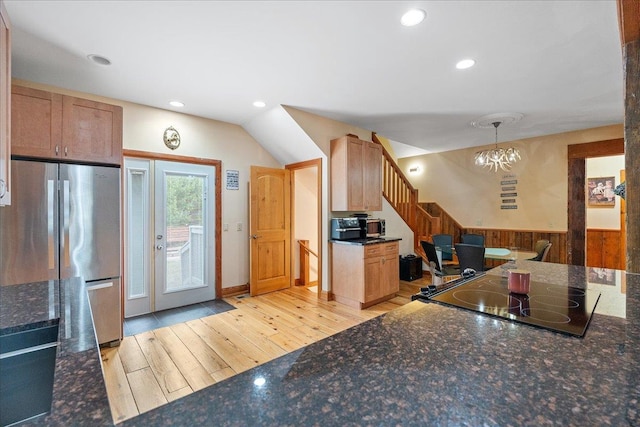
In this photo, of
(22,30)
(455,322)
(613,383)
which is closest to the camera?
(613,383)

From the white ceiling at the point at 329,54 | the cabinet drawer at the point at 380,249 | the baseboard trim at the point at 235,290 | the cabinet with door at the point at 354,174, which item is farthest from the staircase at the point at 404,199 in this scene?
the baseboard trim at the point at 235,290

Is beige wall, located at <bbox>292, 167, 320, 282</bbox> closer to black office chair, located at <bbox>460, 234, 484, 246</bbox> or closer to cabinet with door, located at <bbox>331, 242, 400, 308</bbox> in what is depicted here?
cabinet with door, located at <bbox>331, 242, 400, 308</bbox>

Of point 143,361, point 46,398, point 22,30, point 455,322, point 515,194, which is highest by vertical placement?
point 22,30

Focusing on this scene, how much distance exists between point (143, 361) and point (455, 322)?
2.67 metres

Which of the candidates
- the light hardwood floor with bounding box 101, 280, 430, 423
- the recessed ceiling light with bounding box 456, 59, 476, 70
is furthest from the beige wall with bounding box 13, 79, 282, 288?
the recessed ceiling light with bounding box 456, 59, 476, 70

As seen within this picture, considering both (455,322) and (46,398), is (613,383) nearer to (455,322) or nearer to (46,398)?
(455,322)

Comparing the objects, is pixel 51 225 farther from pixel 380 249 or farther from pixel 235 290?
pixel 380 249

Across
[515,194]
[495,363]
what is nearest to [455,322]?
[495,363]

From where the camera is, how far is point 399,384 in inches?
24.6

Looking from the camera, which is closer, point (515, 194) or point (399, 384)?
point (399, 384)

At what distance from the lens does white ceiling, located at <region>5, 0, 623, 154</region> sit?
1938mm

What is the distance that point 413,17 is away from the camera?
6.53 feet

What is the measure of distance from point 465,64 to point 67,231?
150 inches

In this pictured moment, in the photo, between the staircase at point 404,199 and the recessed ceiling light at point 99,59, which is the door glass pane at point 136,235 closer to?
the recessed ceiling light at point 99,59
